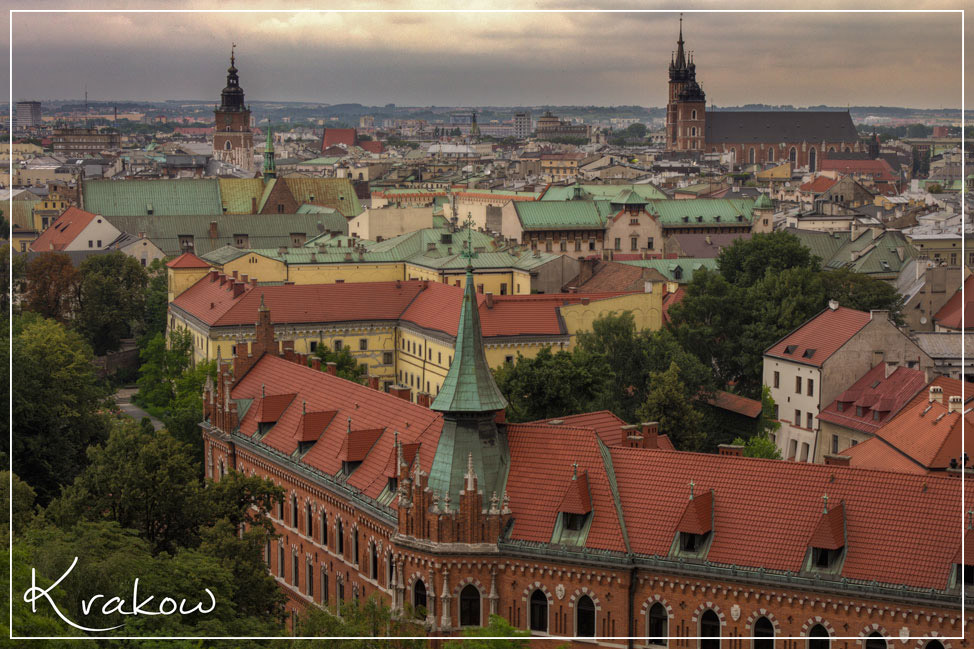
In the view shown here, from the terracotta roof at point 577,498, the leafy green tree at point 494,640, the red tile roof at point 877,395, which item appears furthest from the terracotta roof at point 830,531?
the red tile roof at point 877,395

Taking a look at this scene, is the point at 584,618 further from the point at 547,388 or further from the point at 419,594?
the point at 547,388

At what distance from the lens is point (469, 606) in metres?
51.1

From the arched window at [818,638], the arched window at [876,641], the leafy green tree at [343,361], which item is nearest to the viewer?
the arched window at [876,641]

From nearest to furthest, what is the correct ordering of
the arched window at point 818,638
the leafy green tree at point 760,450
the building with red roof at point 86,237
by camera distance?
the arched window at point 818,638 → the leafy green tree at point 760,450 → the building with red roof at point 86,237

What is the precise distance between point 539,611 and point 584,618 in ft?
4.97

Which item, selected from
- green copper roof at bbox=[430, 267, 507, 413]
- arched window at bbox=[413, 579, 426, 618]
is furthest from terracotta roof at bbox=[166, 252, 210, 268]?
arched window at bbox=[413, 579, 426, 618]

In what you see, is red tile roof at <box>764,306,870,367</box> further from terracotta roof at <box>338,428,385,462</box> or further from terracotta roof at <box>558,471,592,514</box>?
terracotta roof at <box>558,471,592,514</box>

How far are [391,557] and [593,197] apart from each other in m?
125

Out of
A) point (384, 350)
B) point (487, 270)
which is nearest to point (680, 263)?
point (487, 270)

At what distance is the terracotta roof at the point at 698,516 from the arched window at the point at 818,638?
4.67 metres

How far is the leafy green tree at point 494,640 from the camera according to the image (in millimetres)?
42500

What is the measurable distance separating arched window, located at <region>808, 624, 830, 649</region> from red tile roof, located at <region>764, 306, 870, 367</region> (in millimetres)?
47943

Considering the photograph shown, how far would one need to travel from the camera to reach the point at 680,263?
139375 millimetres

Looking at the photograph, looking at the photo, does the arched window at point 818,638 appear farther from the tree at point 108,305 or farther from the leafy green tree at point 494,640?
the tree at point 108,305
